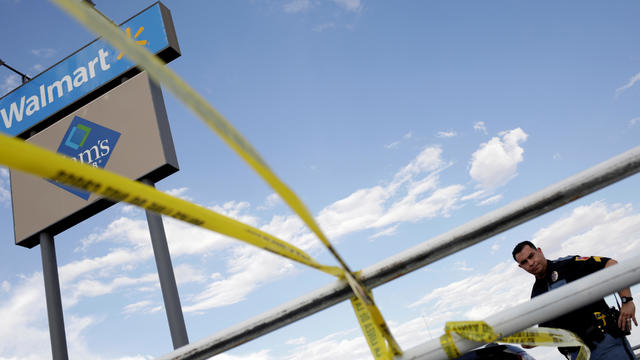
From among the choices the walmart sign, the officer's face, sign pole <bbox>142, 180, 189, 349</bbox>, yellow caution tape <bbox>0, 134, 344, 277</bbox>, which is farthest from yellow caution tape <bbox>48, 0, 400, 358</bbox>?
the walmart sign

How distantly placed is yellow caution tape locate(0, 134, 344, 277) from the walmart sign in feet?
18.3

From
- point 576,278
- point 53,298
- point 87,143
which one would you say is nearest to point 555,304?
point 576,278

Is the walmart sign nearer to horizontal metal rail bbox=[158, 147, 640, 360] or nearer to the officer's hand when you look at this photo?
horizontal metal rail bbox=[158, 147, 640, 360]

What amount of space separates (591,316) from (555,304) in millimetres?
1859

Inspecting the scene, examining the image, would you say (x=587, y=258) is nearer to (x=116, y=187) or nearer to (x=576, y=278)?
(x=576, y=278)

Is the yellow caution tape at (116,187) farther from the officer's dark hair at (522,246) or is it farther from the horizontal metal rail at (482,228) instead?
the officer's dark hair at (522,246)

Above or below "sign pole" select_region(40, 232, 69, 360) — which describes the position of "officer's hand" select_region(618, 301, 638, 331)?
below

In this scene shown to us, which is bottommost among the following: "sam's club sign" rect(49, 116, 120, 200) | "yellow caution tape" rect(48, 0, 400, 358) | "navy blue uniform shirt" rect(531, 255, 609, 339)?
"navy blue uniform shirt" rect(531, 255, 609, 339)

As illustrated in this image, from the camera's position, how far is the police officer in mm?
2484

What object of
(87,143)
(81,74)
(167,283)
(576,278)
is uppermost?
(81,74)

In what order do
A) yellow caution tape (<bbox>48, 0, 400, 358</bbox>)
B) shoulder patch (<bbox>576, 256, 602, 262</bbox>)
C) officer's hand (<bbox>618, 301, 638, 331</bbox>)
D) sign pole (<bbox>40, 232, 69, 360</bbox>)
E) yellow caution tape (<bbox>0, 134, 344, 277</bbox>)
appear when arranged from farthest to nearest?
1. sign pole (<bbox>40, 232, 69, 360</bbox>)
2. shoulder patch (<bbox>576, 256, 602, 262</bbox>)
3. officer's hand (<bbox>618, 301, 638, 331</bbox>)
4. yellow caution tape (<bbox>48, 0, 400, 358</bbox>)
5. yellow caution tape (<bbox>0, 134, 344, 277</bbox>)

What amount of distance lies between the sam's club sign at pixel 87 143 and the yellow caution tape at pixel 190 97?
17.8ft

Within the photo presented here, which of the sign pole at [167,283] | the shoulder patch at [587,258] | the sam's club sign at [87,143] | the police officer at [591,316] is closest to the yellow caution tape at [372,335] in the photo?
the police officer at [591,316]

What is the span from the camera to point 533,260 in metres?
2.79
